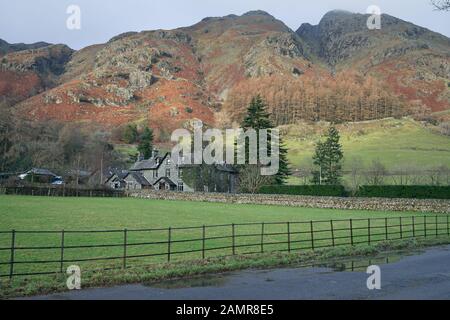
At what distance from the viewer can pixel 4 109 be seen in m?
104

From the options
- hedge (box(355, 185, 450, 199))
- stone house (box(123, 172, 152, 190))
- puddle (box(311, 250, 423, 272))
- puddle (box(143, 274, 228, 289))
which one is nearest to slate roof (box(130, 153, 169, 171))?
stone house (box(123, 172, 152, 190))

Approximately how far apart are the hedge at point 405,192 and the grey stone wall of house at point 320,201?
4.16 m

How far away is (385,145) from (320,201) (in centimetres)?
6650

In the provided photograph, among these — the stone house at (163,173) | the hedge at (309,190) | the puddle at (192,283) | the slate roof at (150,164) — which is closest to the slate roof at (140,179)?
the stone house at (163,173)

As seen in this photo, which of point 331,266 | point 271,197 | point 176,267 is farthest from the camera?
point 271,197

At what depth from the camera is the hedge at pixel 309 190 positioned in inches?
2633

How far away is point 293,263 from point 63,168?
344ft

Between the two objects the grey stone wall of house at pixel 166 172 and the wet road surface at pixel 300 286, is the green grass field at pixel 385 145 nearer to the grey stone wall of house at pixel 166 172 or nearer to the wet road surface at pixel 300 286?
the grey stone wall of house at pixel 166 172

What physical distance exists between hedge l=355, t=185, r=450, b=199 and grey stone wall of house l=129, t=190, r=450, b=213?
416 cm

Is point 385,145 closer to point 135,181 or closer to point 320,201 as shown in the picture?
point 135,181

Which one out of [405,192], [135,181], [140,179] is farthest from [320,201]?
[135,181]

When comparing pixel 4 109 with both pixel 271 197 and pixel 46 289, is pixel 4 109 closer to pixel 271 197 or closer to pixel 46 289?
pixel 271 197

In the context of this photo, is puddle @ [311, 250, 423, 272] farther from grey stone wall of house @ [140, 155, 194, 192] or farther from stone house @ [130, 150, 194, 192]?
grey stone wall of house @ [140, 155, 194, 192]

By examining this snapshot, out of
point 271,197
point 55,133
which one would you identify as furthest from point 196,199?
point 55,133
